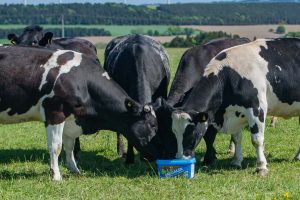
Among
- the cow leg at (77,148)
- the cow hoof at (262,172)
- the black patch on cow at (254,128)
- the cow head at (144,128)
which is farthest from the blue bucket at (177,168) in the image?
the cow leg at (77,148)

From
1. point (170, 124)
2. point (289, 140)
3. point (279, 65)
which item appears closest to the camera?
point (170, 124)

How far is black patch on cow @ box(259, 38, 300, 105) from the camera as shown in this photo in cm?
1056

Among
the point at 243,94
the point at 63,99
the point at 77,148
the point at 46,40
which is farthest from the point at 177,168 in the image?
the point at 46,40

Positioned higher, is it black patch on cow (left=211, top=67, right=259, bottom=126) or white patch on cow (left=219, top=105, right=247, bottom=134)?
black patch on cow (left=211, top=67, right=259, bottom=126)

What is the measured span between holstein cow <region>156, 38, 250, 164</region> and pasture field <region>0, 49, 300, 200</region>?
469mm

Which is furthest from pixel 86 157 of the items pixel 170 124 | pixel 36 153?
pixel 170 124

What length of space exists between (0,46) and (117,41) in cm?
486

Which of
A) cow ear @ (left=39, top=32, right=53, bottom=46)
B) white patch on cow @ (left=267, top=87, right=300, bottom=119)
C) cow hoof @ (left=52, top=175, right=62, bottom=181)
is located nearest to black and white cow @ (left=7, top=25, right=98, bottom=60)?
cow ear @ (left=39, top=32, right=53, bottom=46)

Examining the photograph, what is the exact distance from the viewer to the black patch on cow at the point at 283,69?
10562mm

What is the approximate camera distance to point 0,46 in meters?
10.3

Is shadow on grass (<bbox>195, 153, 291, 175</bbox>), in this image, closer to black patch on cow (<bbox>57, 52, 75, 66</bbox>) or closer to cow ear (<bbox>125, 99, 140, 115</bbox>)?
cow ear (<bbox>125, 99, 140, 115</bbox>)

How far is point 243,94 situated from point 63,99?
2828 millimetres

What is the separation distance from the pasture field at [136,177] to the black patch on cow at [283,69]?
122cm

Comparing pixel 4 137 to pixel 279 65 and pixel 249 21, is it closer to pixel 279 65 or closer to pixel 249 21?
pixel 279 65
